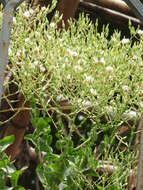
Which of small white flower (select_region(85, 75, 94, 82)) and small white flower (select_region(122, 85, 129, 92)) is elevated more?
small white flower (select_region(85, 75, 94, 82))

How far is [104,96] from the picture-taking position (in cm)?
134

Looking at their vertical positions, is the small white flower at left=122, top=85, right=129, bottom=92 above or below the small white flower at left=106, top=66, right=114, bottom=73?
below

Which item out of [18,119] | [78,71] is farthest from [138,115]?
[18,119]

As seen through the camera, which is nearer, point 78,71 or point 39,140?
point 78,71

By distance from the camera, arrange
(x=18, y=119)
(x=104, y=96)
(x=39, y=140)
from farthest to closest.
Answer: (x=18, y=119), (x=39, y=140), (x=104, y=96)

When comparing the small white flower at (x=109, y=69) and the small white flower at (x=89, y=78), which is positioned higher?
the small white flower at (x=109, y=69)

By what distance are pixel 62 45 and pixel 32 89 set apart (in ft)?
0.46

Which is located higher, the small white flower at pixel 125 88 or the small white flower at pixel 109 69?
the small white flower at pixel 109 69

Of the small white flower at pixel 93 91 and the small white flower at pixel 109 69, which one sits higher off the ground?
the small white flower at pixel 109 69

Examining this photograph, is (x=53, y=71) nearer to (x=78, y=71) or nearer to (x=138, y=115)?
(x=78, y=71)

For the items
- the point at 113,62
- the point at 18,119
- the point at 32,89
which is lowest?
the point at 18,119

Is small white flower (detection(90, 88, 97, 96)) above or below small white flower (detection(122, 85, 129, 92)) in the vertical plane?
→ below

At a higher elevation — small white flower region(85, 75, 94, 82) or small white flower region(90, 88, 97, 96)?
small white flower region(85, 75, 94, 82)

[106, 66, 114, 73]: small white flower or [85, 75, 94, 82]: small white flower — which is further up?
[106, 66, 114, 73]: small white flower
